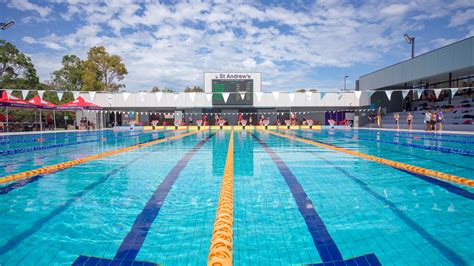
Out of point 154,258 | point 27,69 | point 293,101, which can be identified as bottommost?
point 154,258

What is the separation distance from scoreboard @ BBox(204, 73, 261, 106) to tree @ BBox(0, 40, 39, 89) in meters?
15.6

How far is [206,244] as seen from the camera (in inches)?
90.4

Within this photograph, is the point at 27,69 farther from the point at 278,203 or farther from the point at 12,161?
the point at 278,203

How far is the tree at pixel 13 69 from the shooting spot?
23.4 meters

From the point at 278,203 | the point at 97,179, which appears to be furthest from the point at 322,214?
the point at 97,179

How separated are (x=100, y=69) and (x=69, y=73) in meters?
4.08

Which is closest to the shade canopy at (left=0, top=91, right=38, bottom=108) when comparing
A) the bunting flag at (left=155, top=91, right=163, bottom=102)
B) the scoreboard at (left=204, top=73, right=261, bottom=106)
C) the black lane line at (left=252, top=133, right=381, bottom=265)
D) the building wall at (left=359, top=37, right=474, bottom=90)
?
the bunting flag at (left=155, top=91, right=163, bottom=102)

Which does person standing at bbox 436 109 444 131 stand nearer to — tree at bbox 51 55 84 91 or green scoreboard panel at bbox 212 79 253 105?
green scoreboard panel at bbox 212 79 253 105

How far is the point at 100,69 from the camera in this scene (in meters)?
28.9

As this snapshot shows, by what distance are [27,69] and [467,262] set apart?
31.0 m

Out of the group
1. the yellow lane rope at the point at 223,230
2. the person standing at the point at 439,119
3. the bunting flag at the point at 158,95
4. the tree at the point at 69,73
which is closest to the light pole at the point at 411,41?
the person standing at the point at 439,119

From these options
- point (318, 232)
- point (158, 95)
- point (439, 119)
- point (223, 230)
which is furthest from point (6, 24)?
point (439, 119)

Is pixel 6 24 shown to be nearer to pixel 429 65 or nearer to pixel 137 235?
pixel 137 235

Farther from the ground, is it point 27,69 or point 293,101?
point 27,69
